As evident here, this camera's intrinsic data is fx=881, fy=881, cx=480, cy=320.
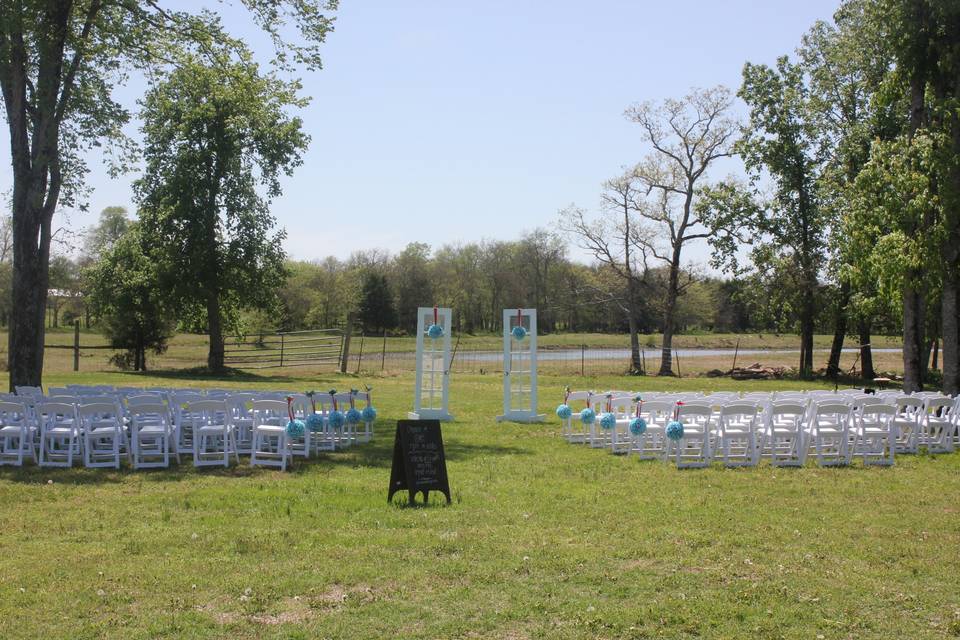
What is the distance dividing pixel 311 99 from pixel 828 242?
2141cm

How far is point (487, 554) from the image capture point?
727cm

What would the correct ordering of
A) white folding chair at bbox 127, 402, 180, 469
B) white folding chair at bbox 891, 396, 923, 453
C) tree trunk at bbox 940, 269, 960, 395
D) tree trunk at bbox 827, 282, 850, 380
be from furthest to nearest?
tree trunk at bbox 827, 282, 850, 380
tree trunk at bbox 940, 269, 960, 395
white folding chair at bbox 891, 396, 923, 453
white folding chair at bbox 127, 402, 180, 469

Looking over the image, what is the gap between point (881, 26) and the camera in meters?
19.5

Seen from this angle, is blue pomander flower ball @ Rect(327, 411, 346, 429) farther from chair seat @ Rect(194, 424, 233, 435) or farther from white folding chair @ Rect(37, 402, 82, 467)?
white folding chair @ Rect(37, 402, 82, 467)

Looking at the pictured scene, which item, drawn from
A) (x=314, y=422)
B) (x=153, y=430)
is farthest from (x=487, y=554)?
(x=153, y=430)

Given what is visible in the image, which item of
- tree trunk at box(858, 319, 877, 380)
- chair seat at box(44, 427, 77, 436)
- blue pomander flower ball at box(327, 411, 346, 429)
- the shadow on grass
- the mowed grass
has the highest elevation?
tree trunk at box(858, 319, 877, 380)

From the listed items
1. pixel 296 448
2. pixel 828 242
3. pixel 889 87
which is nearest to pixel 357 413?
pixel 296 448

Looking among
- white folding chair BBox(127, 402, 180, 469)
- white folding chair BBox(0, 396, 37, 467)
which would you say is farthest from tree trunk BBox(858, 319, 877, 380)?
white folding chair BBox(0, 396, 37, 467)

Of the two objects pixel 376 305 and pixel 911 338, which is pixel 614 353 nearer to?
pixel 376 305

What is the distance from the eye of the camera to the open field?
125 feet

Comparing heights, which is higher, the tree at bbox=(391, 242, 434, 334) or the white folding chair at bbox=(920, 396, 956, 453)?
the tree at bbox=(391, 242, 434, 334)

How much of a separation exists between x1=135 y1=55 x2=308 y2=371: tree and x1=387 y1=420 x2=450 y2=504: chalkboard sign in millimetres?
26456

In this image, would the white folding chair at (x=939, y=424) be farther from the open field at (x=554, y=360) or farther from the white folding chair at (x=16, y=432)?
the open field at (x=554, y=360)

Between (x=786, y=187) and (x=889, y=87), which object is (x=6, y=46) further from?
(x=786, y=187)
